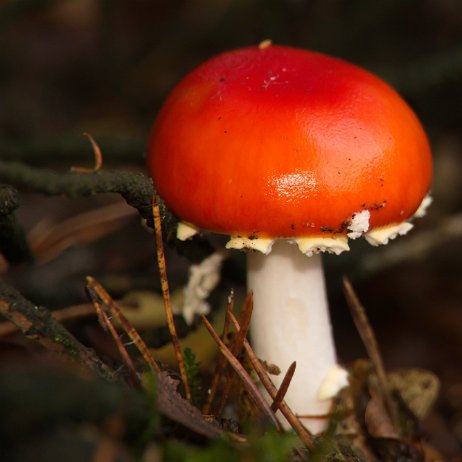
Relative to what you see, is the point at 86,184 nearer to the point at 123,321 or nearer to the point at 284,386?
the point at 123,321

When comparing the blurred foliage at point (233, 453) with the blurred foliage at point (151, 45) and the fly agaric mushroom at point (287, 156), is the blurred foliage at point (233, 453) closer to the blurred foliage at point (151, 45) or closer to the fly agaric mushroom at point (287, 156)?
the fly agaric mushroom at point (287, 156)

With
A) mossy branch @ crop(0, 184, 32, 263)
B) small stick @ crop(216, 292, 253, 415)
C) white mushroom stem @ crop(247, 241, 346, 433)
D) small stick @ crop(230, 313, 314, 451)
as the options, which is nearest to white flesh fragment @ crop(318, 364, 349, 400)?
white mushroom stem @ crop(247, 241, 346, 433)

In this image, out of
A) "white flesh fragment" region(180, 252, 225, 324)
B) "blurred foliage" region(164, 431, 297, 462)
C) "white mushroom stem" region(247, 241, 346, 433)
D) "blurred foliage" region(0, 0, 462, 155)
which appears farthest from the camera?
"blurred foliage" region(0, 0, 462, 155)

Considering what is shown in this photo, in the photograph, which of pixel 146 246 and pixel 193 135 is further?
pixel 146 246

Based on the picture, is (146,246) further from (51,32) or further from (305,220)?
(51,32)

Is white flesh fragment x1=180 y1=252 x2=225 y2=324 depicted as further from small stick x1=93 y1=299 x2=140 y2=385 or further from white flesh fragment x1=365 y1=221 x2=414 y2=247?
white flesh fragment x1=365 y1=221 x2=414 y2=247

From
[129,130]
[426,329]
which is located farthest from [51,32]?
[426,329]
